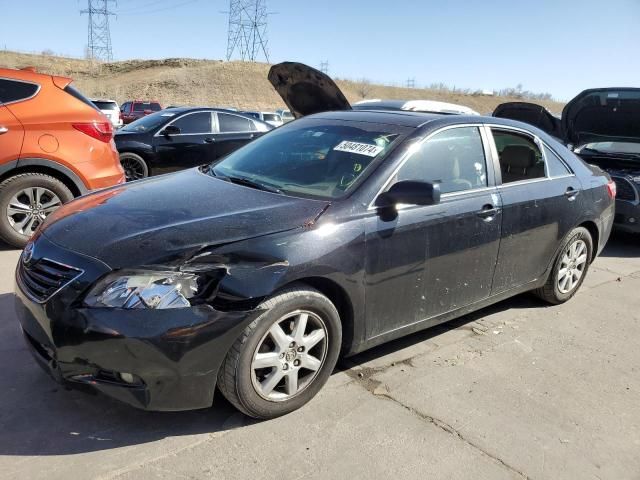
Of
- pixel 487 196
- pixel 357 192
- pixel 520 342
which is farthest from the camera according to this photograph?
pixel 520 342

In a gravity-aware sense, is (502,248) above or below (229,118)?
below

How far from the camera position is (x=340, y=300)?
3.13 m

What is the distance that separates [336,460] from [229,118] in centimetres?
851

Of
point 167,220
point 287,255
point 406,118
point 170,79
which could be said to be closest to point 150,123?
point 406,118

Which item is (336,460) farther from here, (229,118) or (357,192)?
(229,118)

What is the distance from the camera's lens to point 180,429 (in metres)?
2.82

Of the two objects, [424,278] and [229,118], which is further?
[229,118]

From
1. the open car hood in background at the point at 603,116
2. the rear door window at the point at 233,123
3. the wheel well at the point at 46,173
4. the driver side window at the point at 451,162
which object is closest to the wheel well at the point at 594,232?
the driver side window at the point at 451,162

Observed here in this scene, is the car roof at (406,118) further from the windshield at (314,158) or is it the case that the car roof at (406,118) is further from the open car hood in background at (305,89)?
the open car hood in background at (305,89)

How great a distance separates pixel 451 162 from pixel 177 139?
268 inches

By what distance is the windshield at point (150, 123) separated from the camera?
9.48m

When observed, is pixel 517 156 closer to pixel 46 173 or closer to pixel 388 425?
pixel 388 425

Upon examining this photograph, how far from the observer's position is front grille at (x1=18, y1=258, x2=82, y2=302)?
263cm

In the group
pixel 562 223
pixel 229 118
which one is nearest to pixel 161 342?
pixel 562 223
